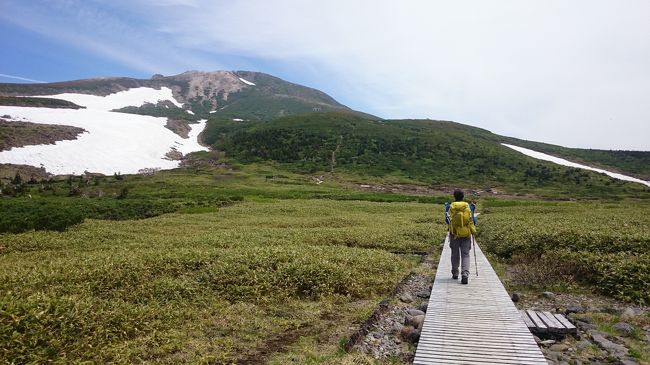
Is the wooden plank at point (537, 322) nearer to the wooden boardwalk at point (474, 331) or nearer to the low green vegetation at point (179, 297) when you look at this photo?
the wooden boardwalk at point (474, 331)

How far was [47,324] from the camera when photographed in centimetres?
1070

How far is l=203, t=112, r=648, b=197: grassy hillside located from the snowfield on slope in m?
18.8

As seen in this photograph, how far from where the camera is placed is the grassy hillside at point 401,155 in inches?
4321

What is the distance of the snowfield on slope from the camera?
90012mm

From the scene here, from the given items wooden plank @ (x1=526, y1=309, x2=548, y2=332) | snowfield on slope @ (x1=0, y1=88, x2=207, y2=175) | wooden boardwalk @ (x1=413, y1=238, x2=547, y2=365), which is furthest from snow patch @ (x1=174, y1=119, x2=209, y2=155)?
wooden plank @ (x1=526, y1=309, x2=548, y2=332)

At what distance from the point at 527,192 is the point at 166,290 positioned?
320ft

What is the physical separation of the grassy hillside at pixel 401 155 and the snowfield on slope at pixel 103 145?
18.8 metres

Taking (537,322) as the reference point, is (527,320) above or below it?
below

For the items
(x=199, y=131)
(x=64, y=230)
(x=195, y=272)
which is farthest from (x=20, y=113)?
(x=195, y=272)

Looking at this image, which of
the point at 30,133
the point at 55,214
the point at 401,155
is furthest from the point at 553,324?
the point at 401,155

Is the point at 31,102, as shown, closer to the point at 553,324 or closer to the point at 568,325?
the point at 553,324

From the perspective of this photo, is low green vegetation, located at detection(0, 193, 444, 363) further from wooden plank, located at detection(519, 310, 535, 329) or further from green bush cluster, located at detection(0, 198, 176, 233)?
wooden plank, located at detection(519, 310, 535, 329)

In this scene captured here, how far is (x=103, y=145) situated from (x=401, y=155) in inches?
3451

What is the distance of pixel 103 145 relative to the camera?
371 ft
